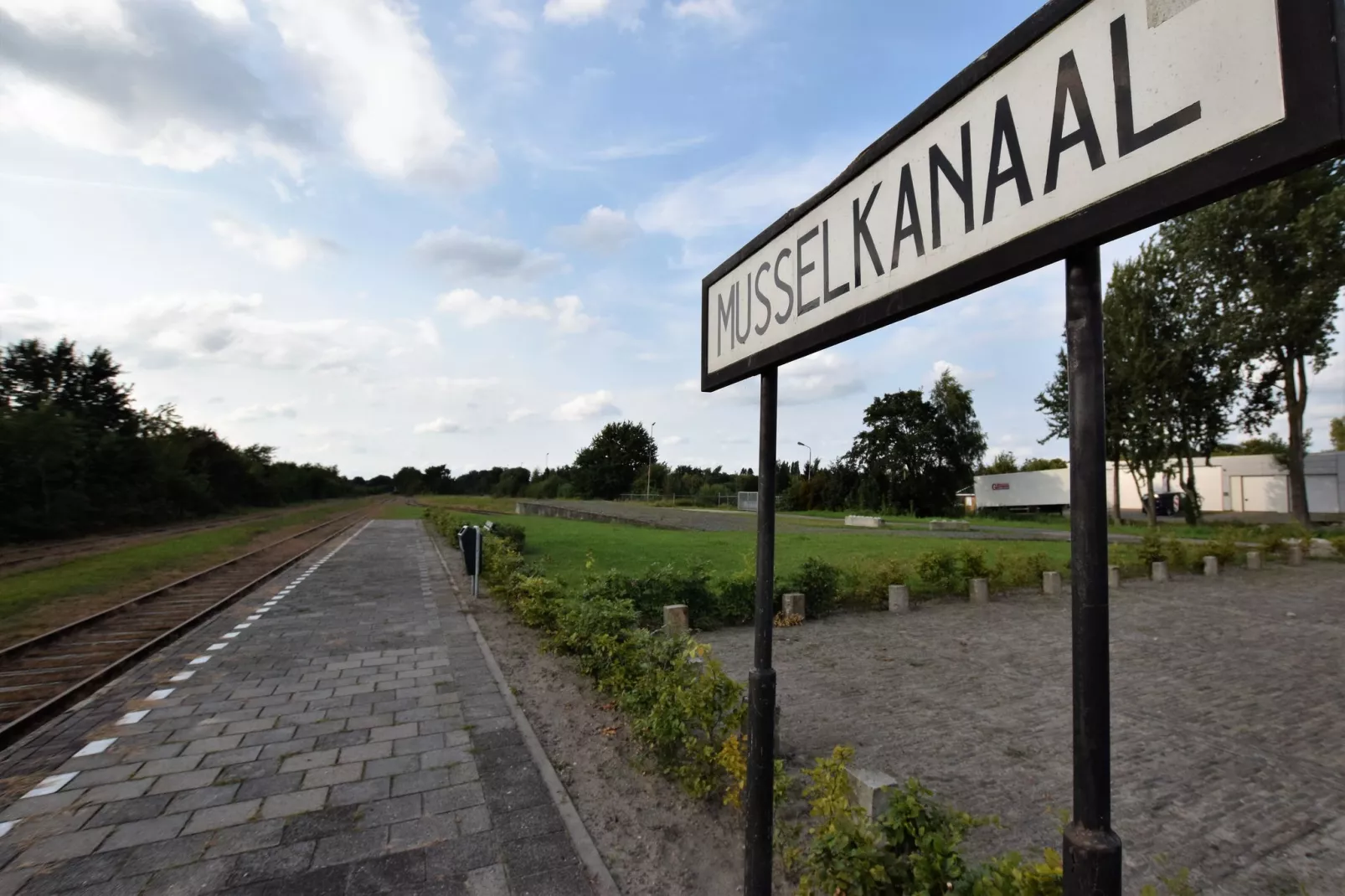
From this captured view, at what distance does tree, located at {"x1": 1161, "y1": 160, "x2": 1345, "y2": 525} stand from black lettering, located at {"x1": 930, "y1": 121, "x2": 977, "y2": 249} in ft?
89.7

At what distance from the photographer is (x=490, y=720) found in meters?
5.56

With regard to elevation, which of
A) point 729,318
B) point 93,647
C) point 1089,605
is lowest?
point 93,647

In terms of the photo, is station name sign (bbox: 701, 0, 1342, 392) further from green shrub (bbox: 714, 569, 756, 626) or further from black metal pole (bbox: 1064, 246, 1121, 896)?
green shrub (bbox: 714, 569, 756, 626)

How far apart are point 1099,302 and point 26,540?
34094 mm

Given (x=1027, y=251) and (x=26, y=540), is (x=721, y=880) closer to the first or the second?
(x=1027, y=251)

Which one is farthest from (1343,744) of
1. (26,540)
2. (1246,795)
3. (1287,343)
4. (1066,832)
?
(26,540)

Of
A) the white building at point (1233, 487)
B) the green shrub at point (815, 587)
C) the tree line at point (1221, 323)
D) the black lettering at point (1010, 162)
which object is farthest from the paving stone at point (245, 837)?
the white building at point (1233, 487)

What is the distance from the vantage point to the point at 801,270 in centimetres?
185

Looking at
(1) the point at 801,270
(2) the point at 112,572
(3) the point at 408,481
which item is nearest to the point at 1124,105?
(1) the point at 801,270

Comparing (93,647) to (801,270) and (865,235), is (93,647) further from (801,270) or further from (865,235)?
(865,235)

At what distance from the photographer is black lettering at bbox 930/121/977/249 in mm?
1262

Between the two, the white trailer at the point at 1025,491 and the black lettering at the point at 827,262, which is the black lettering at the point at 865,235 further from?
the white trailer at the point at 1025,491

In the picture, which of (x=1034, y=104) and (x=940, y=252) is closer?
(x=1034, y=104)

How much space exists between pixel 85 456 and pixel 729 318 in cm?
3852
